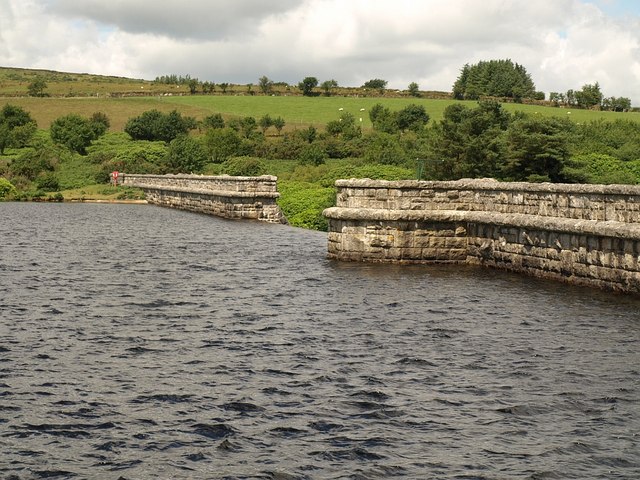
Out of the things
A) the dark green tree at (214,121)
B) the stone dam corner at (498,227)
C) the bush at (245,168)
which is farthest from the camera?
the dark green tree at (214,121)

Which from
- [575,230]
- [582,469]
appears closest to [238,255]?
[575,230]

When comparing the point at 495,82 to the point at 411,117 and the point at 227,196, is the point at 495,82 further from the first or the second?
the point at 227,196

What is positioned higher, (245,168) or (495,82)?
(495,82)

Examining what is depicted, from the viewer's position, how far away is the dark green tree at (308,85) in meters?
135

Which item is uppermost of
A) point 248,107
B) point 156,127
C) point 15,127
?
point 248,107

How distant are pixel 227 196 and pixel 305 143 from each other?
44.8m

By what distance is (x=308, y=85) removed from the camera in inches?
5349

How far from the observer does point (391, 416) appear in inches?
382

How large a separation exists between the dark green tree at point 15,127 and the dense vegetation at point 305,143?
0.13 meters

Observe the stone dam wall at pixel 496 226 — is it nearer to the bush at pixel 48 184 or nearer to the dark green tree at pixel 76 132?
the bush at pixel 48 184

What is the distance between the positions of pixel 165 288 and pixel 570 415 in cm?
1094

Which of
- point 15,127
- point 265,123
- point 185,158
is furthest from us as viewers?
point 265,123

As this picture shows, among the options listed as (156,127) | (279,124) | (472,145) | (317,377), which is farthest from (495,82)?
(317,377)

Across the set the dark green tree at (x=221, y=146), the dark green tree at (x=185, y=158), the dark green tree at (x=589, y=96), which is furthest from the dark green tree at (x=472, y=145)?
the dark green tree at (x=589, y=96)
